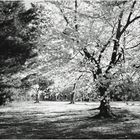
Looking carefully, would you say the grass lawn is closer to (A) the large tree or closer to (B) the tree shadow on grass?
(B) the tree shadow on grass

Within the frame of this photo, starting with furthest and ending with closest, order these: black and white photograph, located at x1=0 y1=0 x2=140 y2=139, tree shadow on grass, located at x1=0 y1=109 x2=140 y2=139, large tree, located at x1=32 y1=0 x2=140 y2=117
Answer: large tree, located at x1=32 y1=0 x2=140 y2=117
black and white photograph, located at x1=0 y1=0 x2=140 y2=139
tree shadow on grass, located at x1=0 y1=109 x2=140 y2=139

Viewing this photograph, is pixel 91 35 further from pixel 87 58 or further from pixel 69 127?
pixel 69 127

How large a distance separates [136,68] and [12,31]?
45.9 ft

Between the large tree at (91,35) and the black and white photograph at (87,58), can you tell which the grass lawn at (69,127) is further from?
the large tree at (91,35)

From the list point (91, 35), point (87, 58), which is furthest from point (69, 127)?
point (91, 35)

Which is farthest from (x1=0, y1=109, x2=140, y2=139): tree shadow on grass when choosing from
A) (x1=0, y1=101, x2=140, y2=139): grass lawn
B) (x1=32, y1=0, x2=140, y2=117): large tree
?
(x1=32, y1=0, x2=140, y2=117): large tree

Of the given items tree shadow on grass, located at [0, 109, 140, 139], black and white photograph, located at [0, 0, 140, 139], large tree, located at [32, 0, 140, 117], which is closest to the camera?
tree shadow on grass, located at [0, 109, 140, 139]

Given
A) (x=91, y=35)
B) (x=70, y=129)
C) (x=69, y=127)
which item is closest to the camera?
(x=70, y=129)

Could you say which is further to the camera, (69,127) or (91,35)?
(91,35)

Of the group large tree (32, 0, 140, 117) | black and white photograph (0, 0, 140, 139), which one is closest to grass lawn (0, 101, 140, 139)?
black and white photograph (0, 0, 140, 139)

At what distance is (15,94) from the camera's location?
30.2m

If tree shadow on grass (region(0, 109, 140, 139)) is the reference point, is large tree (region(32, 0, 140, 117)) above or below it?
above

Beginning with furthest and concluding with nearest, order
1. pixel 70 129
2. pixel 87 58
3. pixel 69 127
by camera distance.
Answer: pixel 87 58, pixel 69 127, pixel 70 129

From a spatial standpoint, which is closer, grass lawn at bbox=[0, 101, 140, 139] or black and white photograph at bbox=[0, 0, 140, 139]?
grass lawn at bbox=[0, 101, 140, 139]
